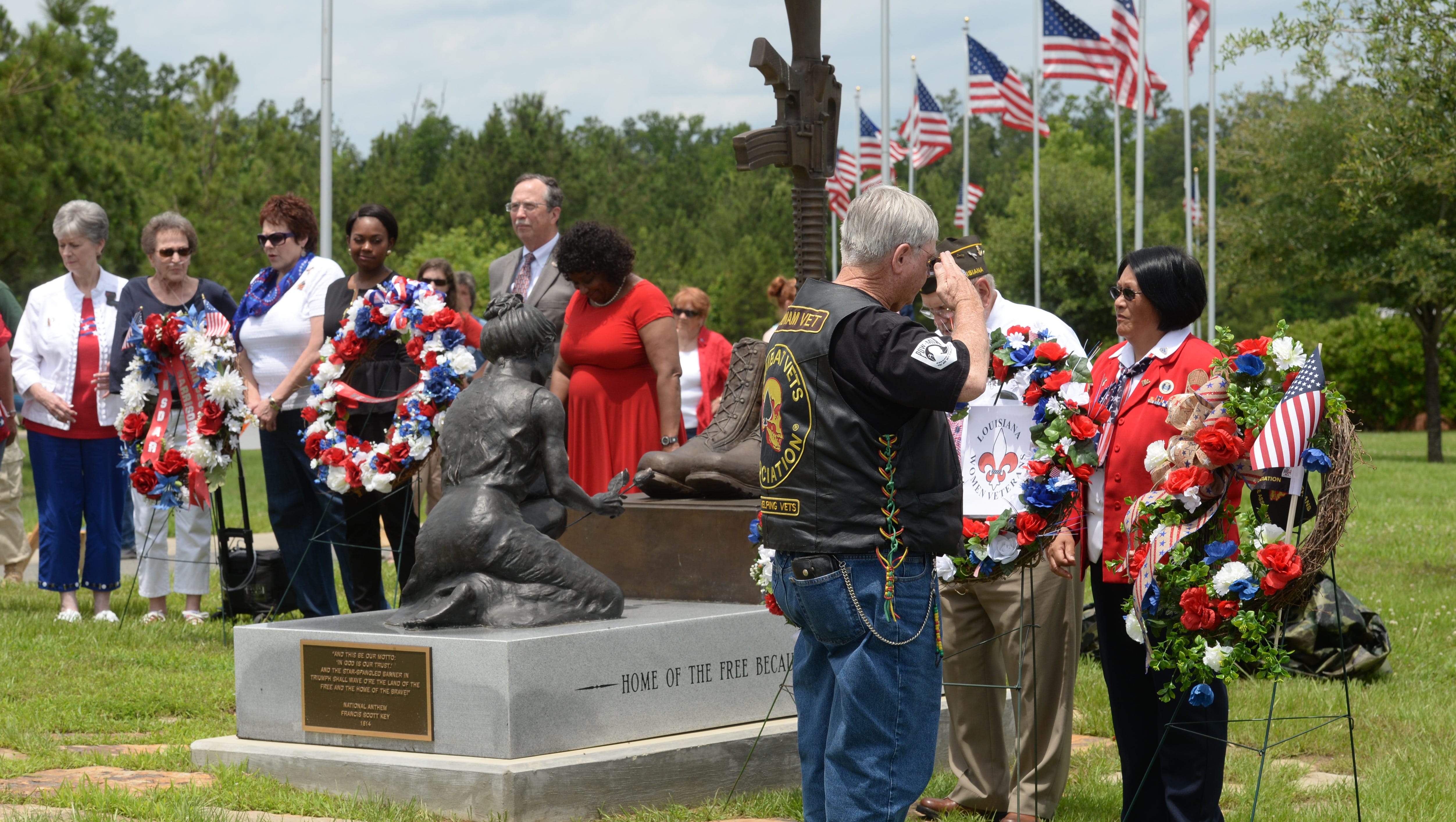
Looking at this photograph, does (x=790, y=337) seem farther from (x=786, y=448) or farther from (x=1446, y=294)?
(x=1446, y=294)

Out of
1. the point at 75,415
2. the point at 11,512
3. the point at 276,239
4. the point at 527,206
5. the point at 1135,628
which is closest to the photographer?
the point at 1135,628

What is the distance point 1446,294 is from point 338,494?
2040 centimetres

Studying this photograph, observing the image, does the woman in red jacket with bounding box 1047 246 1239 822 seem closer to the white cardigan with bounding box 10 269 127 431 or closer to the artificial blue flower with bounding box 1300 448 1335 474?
the artificial blue flower with bounding box 1300 448 1335 474

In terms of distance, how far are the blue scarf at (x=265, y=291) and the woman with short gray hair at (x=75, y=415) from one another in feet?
2.92

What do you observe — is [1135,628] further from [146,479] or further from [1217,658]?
[146,479]

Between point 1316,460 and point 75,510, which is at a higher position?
point 1316,460

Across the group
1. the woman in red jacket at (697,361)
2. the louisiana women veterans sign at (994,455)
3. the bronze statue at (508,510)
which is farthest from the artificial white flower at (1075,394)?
the woman in red jacket at (697,361)

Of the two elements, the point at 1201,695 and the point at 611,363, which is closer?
the point at 1201,695

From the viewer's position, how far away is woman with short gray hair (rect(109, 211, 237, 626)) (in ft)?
27.1

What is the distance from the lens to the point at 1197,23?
944 inches

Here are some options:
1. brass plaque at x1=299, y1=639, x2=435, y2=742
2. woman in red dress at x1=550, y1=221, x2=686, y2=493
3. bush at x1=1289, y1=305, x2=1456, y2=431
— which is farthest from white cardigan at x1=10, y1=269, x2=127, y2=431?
bush at x1=1289, y1=305, x2=1456, y2=431

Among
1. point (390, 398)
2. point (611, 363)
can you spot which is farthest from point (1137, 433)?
point (390, 398)

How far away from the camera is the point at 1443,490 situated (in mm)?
17750

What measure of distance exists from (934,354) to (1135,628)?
4.08 feet
